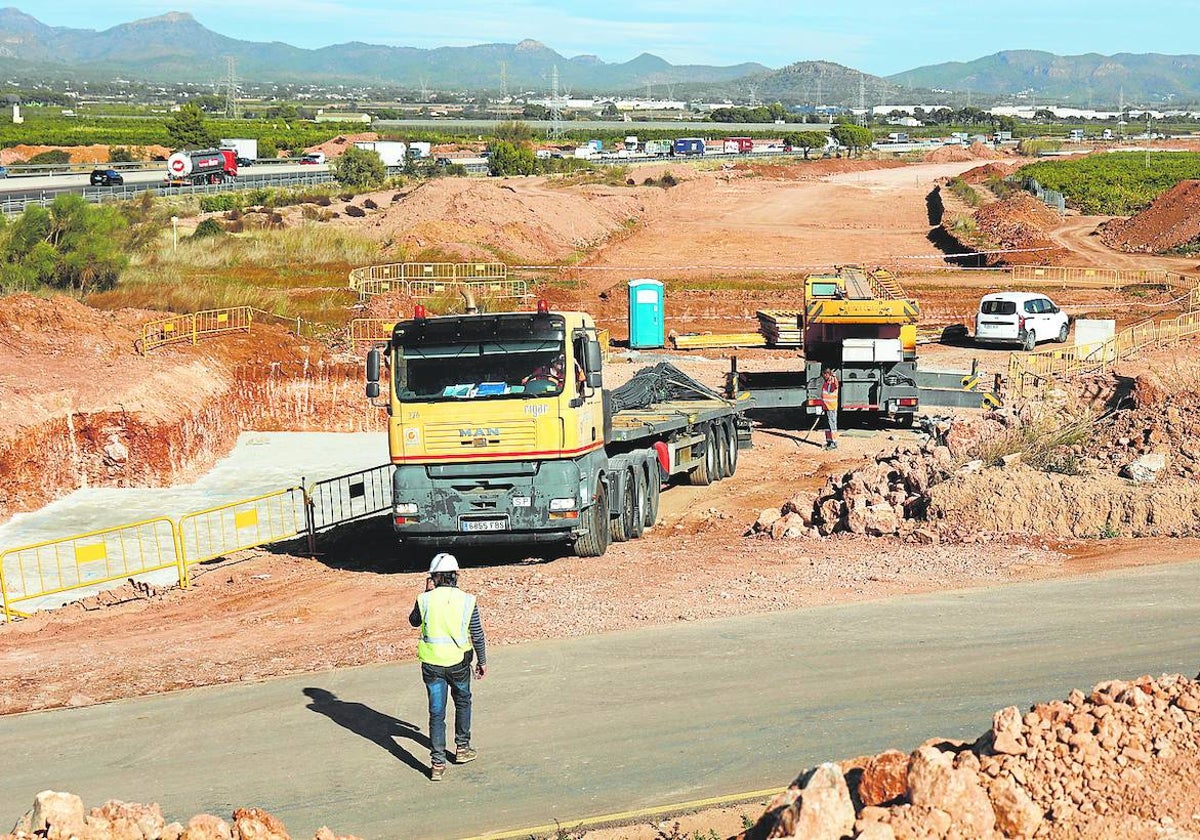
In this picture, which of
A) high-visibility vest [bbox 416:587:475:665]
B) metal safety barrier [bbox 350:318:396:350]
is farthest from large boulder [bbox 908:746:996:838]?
metal safety barrier [bbox 350:318:396:350]

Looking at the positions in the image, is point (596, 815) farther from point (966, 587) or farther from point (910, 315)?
point (910, 315)

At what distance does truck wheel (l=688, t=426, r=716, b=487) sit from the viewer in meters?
22.8

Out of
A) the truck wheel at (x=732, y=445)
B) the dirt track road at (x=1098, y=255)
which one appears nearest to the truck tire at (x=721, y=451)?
the truck wheel at (x=732, y=445)

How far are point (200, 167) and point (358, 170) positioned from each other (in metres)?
9.61

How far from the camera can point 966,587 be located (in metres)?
14.8

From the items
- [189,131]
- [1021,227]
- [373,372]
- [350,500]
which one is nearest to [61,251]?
[350,500]

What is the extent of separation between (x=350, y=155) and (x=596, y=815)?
81.0 meters

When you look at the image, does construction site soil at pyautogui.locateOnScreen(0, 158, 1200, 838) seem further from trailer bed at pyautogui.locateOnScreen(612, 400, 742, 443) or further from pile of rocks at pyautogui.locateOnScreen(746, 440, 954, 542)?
trailer bed at pyautogui.locateOnScreen(612, 400, 742, 443)

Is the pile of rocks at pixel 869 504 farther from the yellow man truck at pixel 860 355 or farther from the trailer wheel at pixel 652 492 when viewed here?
the yellow man truck at pixel 860 355

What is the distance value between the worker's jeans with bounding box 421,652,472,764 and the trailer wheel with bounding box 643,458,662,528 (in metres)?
9.81

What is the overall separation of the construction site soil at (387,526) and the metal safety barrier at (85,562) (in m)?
0.60

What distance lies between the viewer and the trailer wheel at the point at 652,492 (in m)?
19.8

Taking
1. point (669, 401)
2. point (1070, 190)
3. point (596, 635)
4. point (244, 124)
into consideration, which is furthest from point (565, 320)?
point (244, 124)

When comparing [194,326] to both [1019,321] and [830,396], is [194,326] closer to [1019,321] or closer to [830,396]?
[830,396]
